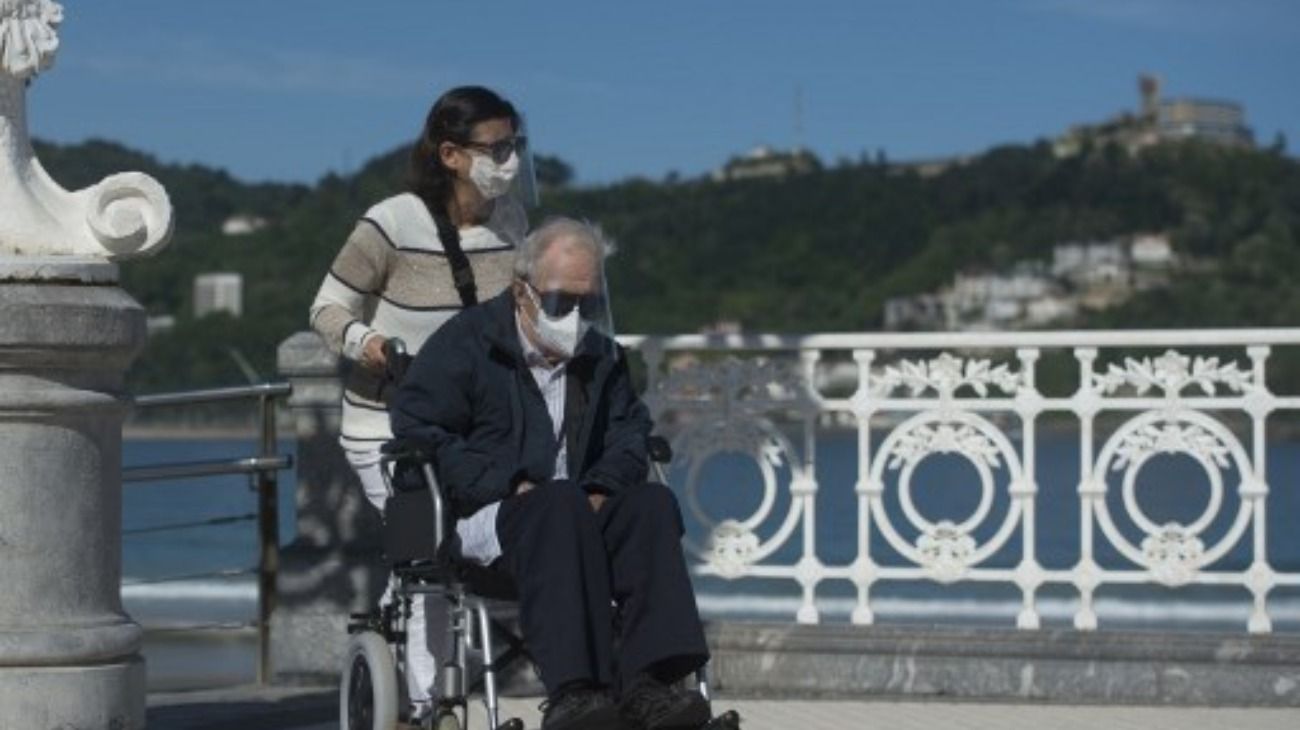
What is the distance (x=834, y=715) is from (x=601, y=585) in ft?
7.42

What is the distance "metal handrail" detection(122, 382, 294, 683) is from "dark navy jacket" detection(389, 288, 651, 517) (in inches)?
86.8

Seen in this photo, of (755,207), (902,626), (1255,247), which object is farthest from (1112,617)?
(755,207)

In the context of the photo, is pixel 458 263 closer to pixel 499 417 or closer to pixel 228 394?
pixel 499 417

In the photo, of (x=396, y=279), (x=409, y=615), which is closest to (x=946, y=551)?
(x=396, y=279)

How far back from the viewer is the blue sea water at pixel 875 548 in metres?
21.2

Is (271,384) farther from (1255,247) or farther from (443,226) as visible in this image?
(1255,247)

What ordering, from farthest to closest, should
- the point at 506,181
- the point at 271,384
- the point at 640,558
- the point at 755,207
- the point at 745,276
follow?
the point at 755,207
the point at 745,276
the point at 271,384
the point at 506,181
the point at 640,558

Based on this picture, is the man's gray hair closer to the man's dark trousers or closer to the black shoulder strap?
the man's dark trousers

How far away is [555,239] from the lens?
618 cm

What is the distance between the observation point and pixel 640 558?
588cm

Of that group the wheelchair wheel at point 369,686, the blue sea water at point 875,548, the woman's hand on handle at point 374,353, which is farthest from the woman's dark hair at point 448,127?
the blue sea water at point 875,548

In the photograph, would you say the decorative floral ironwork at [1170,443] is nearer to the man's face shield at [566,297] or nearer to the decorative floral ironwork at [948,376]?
the decorative floral ironwork at [948,376]

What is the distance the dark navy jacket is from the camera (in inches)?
241

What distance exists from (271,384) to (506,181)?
5.42 ft
